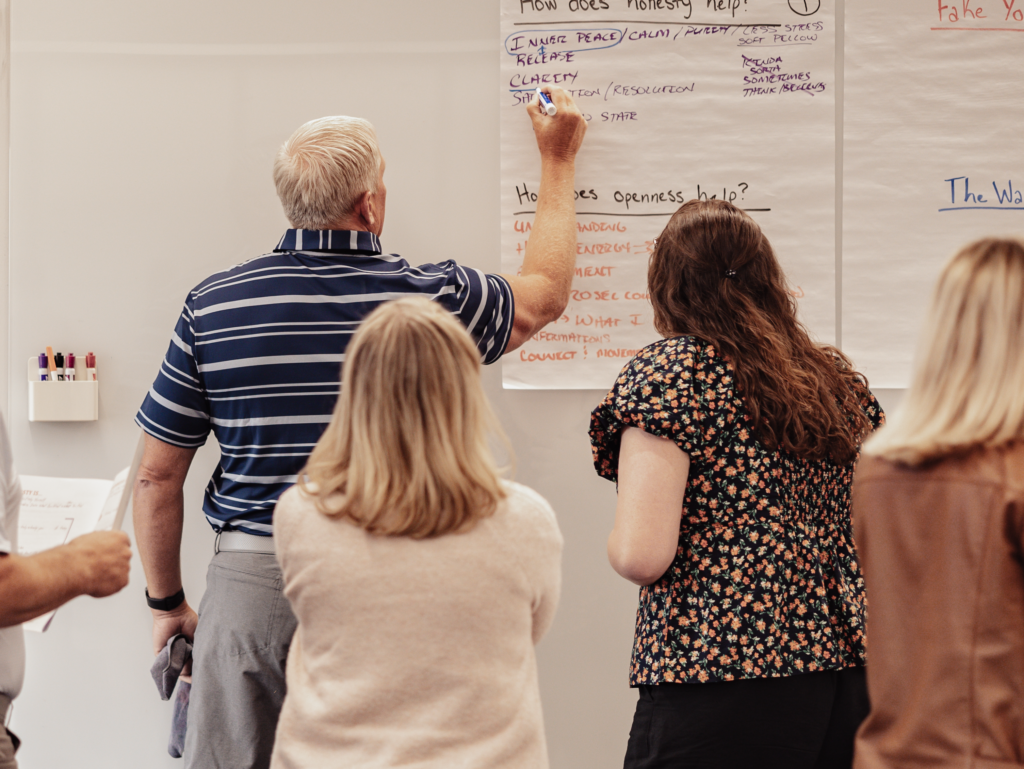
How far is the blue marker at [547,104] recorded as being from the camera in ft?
6.49

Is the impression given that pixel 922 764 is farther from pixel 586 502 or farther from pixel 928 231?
pixel 928 231

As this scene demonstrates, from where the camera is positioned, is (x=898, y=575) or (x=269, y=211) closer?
(x=898, y=575)

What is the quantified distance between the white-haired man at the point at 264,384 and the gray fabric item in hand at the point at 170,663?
0.19 meters

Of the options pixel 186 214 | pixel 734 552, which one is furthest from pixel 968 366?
pixel 186 214

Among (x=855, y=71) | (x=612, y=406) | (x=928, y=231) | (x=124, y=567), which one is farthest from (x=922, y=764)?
(x=855, y=71)

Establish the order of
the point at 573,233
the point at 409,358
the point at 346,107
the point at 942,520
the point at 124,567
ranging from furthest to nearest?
the point at 346,107 < the point at 573,233 < the point at 124,567 < the point at 409,358 < the point at 942,520

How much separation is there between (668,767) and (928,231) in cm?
145

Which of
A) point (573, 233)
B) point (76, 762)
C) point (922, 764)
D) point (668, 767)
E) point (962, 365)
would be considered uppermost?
point (573, 233)

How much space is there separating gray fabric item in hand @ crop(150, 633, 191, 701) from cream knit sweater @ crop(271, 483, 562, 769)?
74cm

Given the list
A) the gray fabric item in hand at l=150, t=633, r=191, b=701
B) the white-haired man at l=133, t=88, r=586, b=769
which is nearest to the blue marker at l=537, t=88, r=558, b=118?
the white-haired man at l=133, t=88, r=586, b=769

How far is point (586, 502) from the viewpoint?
82.3 inches

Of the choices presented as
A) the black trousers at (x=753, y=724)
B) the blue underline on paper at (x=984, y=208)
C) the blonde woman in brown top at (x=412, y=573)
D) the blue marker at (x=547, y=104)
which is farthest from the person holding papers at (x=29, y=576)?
the blue underline on paper at (x=984, y=208)

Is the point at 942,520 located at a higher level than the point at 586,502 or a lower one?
higher

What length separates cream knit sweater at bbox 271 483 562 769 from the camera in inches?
40.6
